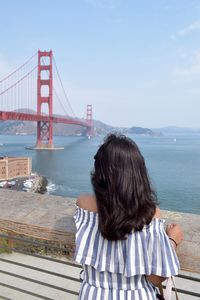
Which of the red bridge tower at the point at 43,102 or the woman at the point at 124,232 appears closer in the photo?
the woman at the point at 124,232

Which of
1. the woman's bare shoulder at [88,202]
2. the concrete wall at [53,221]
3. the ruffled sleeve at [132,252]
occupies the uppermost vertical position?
the woman's bare shoulder at [88,202]

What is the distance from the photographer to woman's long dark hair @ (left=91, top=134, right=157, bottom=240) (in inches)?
40.6

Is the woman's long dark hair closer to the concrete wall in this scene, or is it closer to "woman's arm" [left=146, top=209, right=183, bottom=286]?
"woman's arm" [left=146, top=209, right=183, bottom=286]

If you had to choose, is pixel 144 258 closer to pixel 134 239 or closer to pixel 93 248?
pixel 134 239

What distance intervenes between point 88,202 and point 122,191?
14 centimetres

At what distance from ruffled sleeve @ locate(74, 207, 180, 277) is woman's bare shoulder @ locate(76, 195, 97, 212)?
0.01 meters

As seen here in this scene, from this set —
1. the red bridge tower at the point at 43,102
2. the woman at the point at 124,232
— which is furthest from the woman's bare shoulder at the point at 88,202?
the red bridge tower at the point at 43,102

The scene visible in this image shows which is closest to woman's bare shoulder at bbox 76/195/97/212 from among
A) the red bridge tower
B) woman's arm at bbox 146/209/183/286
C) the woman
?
the woman

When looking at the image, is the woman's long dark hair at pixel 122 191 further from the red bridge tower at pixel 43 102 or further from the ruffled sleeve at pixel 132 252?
the red bridge tower at pixel 43 102

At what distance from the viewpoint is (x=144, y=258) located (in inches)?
40.6

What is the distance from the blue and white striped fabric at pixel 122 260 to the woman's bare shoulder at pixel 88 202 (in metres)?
0.01

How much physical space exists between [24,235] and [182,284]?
2297 mm

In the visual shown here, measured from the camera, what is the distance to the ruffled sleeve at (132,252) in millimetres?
1017

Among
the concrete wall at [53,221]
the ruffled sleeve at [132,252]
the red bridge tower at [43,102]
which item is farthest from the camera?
the red bridge tower at [43,102]
